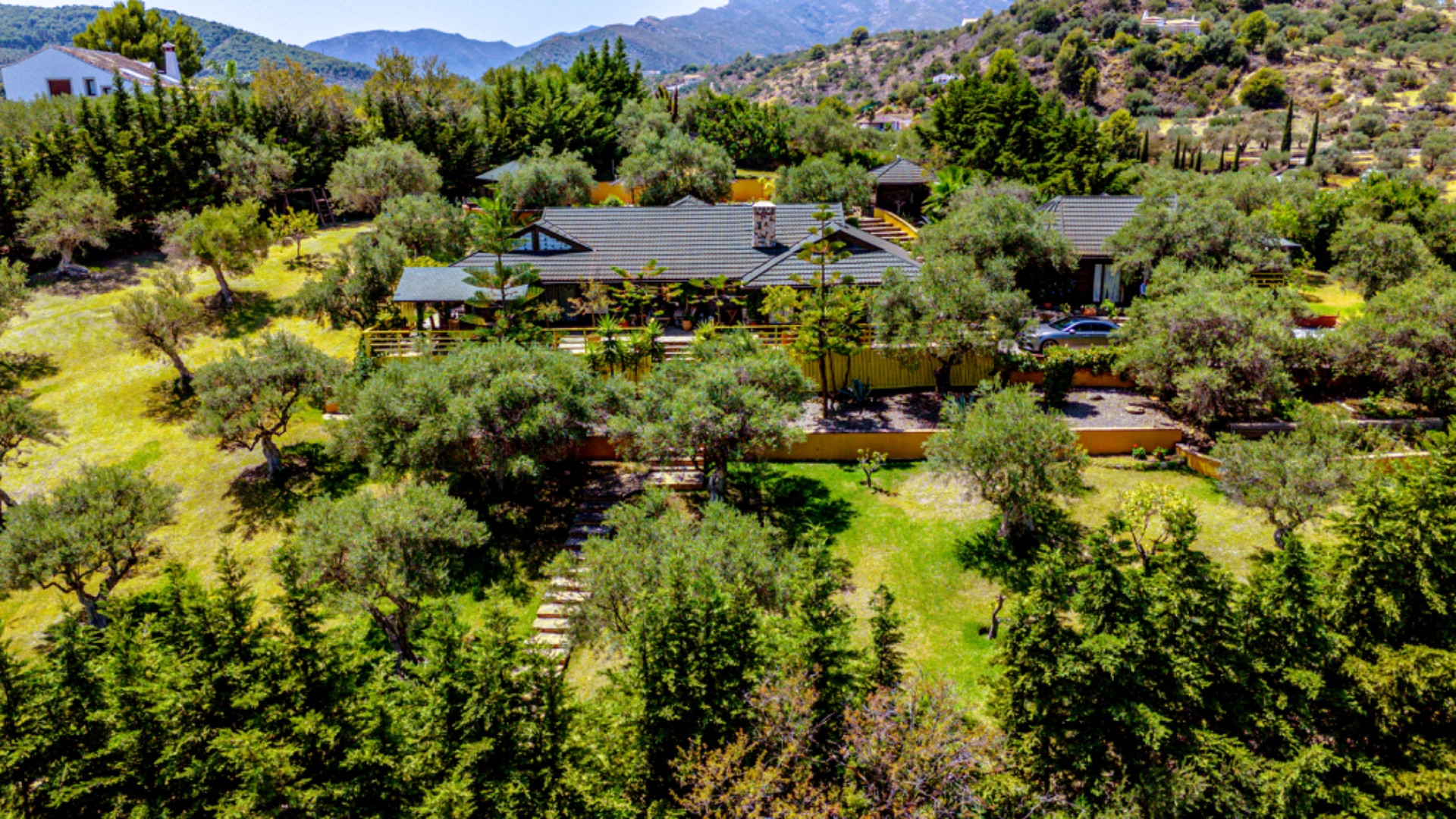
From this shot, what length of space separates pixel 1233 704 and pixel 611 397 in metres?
18.1

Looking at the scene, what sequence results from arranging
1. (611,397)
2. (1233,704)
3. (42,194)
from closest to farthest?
(1233,704)
(611,397)
(42,194)

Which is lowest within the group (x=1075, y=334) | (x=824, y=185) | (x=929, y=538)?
(x=929, y=538)

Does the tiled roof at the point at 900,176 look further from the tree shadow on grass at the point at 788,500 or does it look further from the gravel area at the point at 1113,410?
the tree shadow on grass at the point at 788,500

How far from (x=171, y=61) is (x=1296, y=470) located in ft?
340

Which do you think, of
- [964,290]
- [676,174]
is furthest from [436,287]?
[676,174]

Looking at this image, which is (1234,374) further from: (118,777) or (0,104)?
(0,104)

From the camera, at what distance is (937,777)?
500 inches

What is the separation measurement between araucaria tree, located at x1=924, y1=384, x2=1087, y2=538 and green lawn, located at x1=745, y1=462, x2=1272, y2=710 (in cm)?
221

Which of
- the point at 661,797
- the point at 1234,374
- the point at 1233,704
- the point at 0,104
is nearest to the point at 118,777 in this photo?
the point at 661,797

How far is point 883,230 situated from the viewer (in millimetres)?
48312

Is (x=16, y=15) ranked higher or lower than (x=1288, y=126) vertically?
higher

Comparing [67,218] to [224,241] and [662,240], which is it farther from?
[662,240]

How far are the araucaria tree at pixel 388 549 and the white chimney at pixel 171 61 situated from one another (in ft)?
272

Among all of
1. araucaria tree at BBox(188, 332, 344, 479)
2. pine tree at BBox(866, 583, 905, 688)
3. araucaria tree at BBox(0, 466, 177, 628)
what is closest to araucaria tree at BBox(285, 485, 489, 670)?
araucaria tree at BBox(0, 466, 177, 628)
